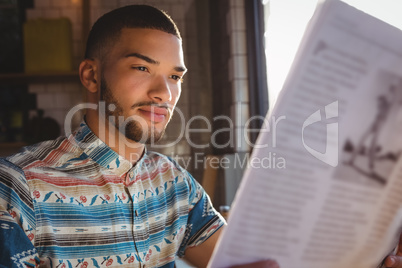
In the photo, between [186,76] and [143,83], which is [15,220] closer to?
[143,83]

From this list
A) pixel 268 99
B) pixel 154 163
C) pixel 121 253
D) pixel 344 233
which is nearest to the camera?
pixel 344 233

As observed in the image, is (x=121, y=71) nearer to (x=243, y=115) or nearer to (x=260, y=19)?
(x=243, y=115)

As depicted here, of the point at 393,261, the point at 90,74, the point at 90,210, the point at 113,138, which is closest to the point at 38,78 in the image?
the point at 90,74

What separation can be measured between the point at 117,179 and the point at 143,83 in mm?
250

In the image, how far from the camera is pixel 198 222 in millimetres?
1114

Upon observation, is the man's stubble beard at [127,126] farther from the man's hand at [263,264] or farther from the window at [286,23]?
the man's hand at [263,264]

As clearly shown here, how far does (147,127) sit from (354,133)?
0.65 meters

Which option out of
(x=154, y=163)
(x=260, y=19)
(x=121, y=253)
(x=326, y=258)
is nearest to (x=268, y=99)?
(x=260, y=19)

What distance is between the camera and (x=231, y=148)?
8.54 feet

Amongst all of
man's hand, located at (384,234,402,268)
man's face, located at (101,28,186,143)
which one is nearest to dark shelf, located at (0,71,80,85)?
man's face, located at (101,28,186,143)

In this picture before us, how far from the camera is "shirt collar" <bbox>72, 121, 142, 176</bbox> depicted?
97cm

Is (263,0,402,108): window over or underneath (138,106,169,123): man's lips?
over

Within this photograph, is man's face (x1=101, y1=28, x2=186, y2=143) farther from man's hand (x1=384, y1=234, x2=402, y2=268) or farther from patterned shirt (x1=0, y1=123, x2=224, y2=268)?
man's hand (x1=384, y1=234, x2=402, y2=268)

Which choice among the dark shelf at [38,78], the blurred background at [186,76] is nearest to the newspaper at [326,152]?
the blurred background at [186,76]
